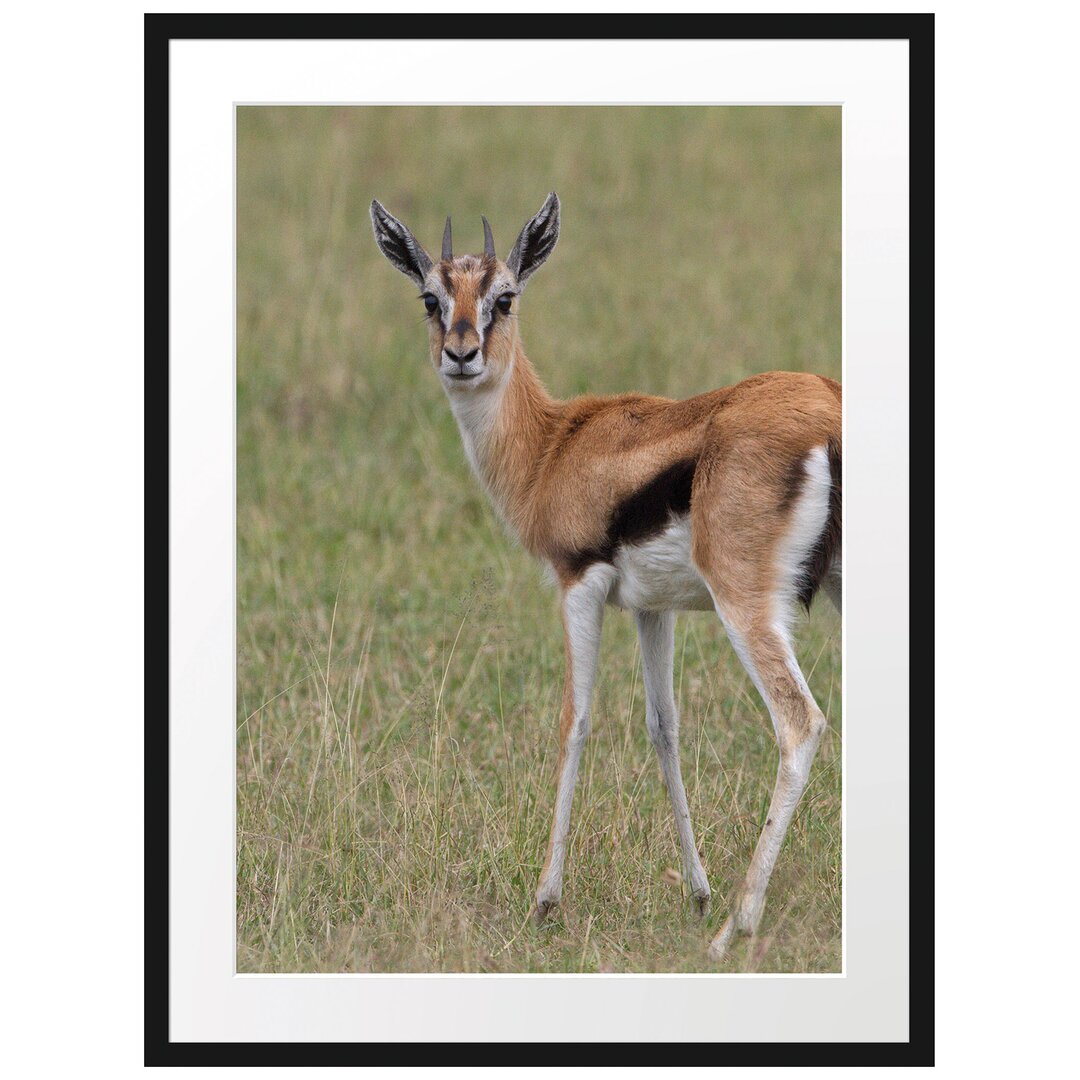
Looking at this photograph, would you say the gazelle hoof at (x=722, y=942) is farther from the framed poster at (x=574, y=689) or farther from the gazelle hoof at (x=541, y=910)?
the gazelle hoof at (x=541, y=910)

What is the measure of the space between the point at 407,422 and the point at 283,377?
1.14 m

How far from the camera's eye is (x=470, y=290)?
5797 mm

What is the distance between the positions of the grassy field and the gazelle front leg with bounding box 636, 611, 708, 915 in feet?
0.58

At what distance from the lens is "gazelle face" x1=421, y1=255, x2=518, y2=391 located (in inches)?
227

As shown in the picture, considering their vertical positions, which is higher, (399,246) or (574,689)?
(399,246)

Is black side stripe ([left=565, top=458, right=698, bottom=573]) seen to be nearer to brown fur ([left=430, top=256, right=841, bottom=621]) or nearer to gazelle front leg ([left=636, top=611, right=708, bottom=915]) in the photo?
brown fur ([left=430, top=256, right=841, bottom=621])

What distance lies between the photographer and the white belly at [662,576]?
5363mm

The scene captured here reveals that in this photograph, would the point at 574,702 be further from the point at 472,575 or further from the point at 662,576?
the point at 472,575

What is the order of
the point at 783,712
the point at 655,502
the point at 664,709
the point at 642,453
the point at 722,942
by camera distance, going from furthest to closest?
the point at 664,709, the point at 642,453, the point at 655,502, the point at 722,942, the point at 783,712

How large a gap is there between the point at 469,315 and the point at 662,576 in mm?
1231

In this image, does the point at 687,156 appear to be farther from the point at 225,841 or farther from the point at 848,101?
the point at 225,841

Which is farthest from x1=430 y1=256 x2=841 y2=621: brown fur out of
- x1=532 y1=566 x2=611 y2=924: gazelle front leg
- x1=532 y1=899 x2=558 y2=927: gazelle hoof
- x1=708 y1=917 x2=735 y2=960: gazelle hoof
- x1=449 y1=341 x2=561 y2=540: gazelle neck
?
x1=532 y1=899 x2=558 y2=927: gazelle hoof

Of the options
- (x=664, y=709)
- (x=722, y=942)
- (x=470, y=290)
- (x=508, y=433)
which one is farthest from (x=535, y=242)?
(x=722, y=942)

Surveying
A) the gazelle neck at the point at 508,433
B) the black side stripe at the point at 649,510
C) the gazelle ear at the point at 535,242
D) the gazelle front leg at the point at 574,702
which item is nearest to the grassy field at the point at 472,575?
the gazelle front leg at the point at 574,702
